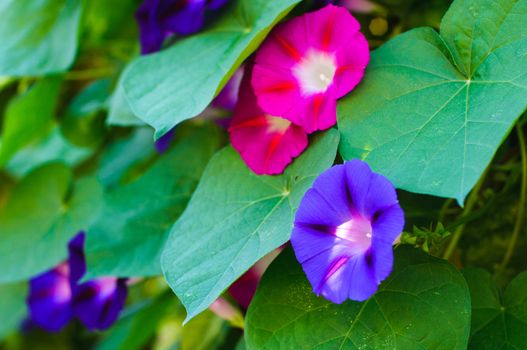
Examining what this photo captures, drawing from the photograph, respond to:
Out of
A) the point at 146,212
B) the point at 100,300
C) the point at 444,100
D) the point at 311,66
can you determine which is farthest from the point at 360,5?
the point at 100,300

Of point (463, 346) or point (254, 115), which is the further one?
point (254, 115)

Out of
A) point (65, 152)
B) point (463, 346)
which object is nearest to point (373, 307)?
point (463, 346)

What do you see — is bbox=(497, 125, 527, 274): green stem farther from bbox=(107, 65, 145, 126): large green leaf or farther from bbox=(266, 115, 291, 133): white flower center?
bbox=(107, 65, 145, 126): large green leaf

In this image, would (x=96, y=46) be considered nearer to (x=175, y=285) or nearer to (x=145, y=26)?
(x=145, y=26)

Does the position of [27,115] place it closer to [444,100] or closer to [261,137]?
[261,137]

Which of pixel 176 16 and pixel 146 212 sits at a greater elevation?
pixel 176 16

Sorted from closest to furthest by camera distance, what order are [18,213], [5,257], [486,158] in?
[486,158] → [5,257] → [18,213]

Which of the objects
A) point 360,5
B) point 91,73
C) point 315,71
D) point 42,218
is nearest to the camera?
point 315,71
